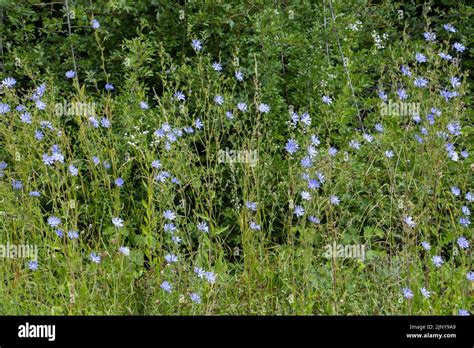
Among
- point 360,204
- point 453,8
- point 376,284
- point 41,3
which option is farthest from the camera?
point 453,8

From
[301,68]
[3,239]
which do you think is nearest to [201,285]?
[3,239]

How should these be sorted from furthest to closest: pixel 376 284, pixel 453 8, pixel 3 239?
pixel 453 8
pixel 3 239
pixel 376 284

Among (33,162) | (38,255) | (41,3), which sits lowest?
(38,255)

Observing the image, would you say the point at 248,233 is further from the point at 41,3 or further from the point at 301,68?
the point at 41,3

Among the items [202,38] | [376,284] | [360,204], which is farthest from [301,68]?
[376,284]

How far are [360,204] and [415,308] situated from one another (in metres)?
0.97

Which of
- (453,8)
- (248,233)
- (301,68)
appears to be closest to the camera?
(248,233)

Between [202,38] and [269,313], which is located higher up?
[202,38]

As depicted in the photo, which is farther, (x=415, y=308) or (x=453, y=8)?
(x=453, y=8)

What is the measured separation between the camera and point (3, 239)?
13.5ft

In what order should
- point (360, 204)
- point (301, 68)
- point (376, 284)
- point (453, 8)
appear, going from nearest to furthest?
point (376, 284)
point (360, 204)
point (301, 68)
point (453, 8)
